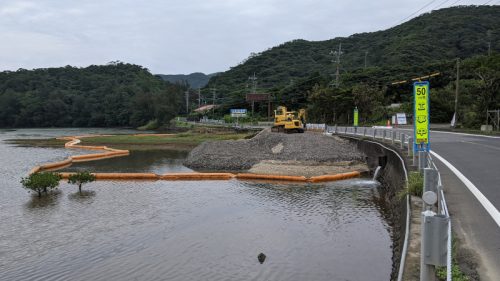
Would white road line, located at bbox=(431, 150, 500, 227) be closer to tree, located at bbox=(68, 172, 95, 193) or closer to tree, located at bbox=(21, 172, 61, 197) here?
tree, located at bbox=(68, 172, 95, 193)

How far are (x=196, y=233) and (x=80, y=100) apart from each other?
5281 inches

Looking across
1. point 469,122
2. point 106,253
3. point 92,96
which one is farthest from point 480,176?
point 92,96

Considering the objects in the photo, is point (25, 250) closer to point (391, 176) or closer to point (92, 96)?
point (391, 176)

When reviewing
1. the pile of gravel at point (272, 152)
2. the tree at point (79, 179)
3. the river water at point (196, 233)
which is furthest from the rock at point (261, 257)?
the pile of gravel at point (272, 152)

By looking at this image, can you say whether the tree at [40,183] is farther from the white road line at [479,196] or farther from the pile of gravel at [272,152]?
the white road line at [479,196]

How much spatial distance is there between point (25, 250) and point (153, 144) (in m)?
41.4

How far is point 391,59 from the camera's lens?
95.6m

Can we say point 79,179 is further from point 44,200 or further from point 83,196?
point 44,200

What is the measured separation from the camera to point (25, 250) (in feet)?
38.2

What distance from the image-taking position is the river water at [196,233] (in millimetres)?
10117

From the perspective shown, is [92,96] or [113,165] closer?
[113,165]

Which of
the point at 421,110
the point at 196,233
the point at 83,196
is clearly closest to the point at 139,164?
the point at 83,196

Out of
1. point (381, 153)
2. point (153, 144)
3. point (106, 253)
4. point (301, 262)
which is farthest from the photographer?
point (153, 144)

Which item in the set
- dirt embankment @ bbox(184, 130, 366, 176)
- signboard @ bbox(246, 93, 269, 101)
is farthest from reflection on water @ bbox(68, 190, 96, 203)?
signboard @ bbox(246, 93, 269, 101)
